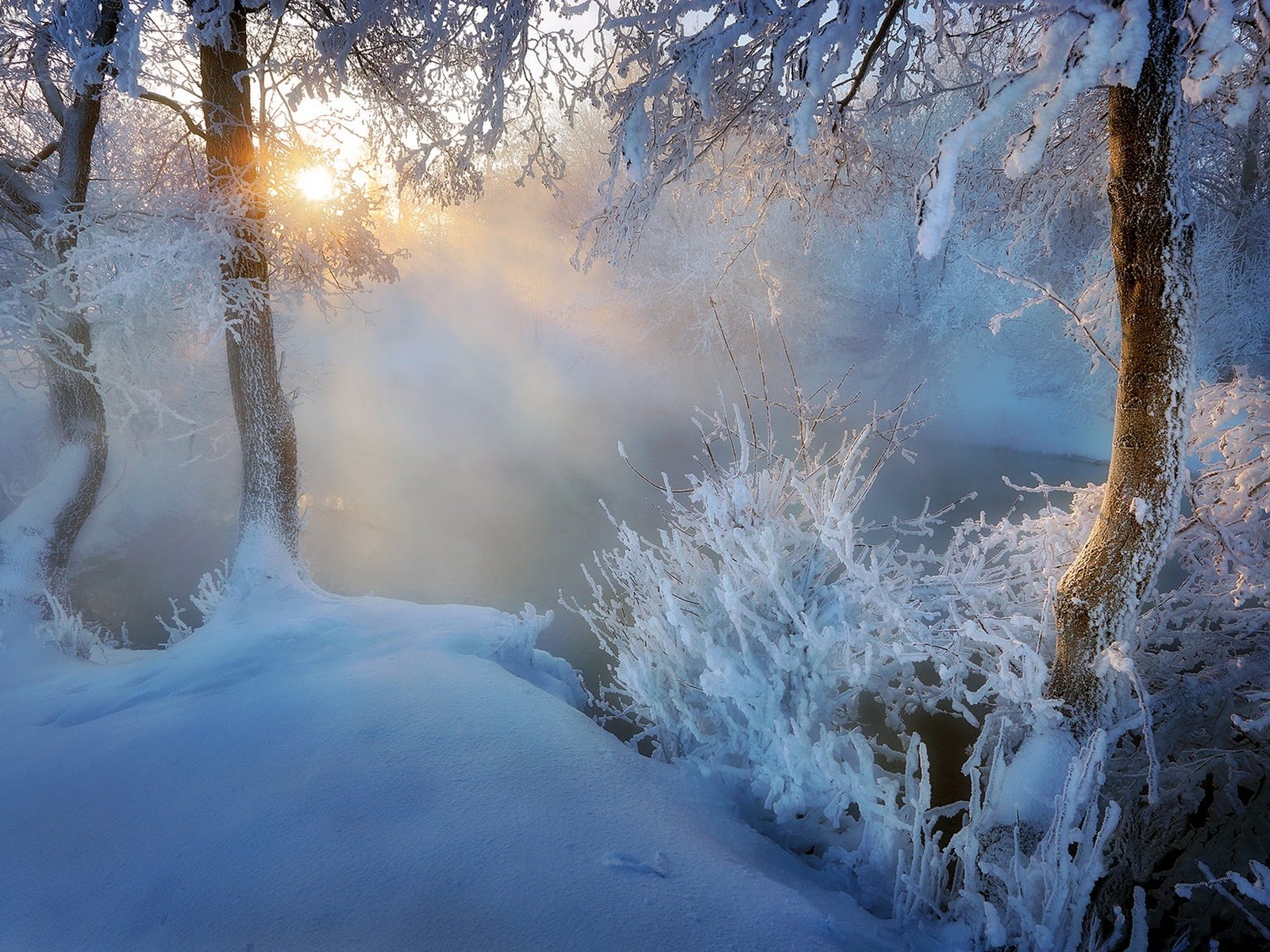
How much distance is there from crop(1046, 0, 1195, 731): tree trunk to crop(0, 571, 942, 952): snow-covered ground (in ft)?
5.32

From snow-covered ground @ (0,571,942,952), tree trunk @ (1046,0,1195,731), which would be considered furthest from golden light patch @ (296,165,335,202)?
tree trunk @ (1046,0,1195,731)

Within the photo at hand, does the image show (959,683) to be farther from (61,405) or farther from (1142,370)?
(61,405)

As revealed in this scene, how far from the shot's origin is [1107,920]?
354cm

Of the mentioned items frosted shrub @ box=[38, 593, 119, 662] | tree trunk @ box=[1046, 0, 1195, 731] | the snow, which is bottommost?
frosted shrub @ box=[38, 593, 119, 662]

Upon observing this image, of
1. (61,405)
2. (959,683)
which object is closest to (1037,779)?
(959,683)

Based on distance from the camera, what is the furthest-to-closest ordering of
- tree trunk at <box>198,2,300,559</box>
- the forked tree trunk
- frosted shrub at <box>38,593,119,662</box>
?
the forked tree trunk
frosted shrub at <box>38,593,119,662</box>
tree trunk at <box>198,2,300,559</box>

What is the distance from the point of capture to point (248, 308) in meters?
5.80

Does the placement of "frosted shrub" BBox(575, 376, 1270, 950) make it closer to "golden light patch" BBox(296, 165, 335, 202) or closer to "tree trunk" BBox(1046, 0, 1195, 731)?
"tree trunk" BBox(1046, 0, 1195, 731)

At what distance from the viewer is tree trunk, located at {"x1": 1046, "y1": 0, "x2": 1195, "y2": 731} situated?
8.52ft

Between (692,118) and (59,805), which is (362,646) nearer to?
(59,805)

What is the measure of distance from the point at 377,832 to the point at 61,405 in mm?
7271

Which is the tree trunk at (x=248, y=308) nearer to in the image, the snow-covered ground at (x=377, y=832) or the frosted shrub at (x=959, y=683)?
the snow-covered ground at (x=377, y=832)

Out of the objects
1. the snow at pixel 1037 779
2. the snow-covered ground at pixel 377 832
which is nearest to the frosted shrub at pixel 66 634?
the snow-covered ground at pixel 377 832

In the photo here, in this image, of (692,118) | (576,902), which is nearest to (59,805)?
(576,902)
